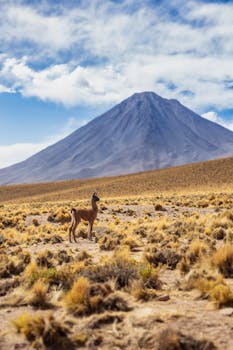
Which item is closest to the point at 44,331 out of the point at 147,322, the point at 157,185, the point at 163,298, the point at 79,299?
the point at 79,299

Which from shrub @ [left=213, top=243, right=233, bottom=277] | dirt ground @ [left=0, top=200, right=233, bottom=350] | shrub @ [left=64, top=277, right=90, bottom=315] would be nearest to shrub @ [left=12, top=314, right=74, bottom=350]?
dirt ground @ [left=0, top=200, right=233, bottom=350]

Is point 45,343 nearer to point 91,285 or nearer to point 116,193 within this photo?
point 91,285

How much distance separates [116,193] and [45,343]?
216 ft

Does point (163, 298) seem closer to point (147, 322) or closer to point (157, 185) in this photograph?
point (147, 322)

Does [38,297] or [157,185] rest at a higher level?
[157,185]

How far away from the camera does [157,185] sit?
74.8 m

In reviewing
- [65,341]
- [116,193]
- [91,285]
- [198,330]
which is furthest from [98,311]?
[116,193]

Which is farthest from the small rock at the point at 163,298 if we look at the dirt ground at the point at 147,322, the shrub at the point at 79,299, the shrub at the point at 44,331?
the shrub at the point at 44,331

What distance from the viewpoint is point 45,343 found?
6.23 meters

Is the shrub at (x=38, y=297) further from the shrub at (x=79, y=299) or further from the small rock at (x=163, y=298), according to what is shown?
the small rock at (x=163, y=298)

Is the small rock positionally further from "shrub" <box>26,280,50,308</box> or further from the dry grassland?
"shrub" <box>26,280,50,308</box>

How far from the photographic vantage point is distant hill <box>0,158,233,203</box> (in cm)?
6917

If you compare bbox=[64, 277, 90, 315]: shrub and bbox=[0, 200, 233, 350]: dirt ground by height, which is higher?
bbox=[64, 277, 90, 315]: shrub

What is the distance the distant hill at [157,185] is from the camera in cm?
6917
